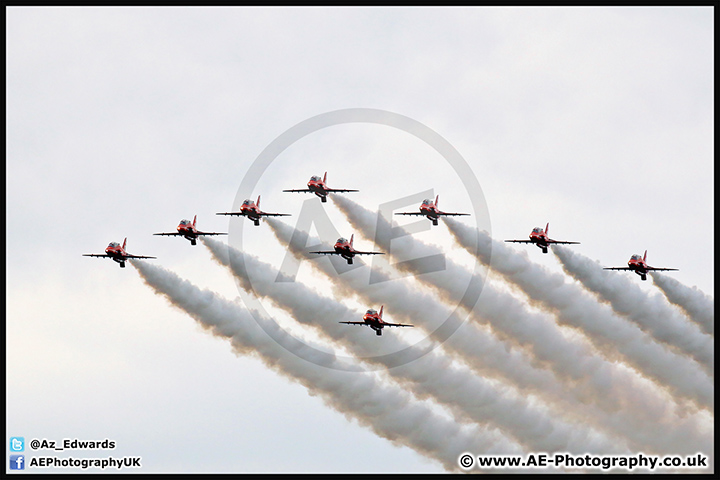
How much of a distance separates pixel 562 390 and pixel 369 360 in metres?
20.5

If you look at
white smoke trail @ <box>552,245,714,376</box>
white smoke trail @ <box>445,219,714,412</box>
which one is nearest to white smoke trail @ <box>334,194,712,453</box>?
white smoke trail @ <box>445,219,714,412</box>

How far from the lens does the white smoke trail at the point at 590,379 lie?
164m

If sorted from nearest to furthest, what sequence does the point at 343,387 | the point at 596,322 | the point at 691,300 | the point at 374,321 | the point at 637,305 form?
the point at 374,321 < the point at 343,387 < the point at 691,300 < the point at 637,305 < the point at 596,322

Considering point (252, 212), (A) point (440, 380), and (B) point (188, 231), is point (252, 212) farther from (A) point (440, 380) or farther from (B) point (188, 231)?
(A) point (440, 380)

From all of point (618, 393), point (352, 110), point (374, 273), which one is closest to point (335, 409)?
point (374, 273)

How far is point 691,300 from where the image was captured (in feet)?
550

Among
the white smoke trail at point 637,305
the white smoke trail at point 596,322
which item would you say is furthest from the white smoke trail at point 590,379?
the white smoke trail at point 637,305

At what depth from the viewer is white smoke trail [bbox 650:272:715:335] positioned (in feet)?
548

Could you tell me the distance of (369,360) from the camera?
543ft

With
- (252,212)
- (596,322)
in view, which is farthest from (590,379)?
(252,212)

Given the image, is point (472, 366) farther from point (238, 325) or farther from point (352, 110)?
point (352, 110)

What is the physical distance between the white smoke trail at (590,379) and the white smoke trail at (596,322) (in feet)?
5.10

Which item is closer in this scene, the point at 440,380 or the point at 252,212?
the point at 440,380

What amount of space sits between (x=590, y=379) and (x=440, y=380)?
15924 millimetres
